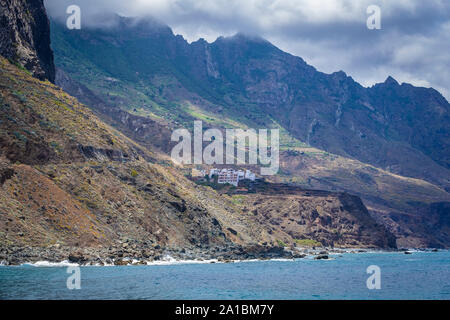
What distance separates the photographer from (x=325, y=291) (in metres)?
63.5

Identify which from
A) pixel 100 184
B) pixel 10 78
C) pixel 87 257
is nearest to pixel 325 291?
pixel 87 257

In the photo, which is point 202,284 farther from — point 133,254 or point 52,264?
point 133,254

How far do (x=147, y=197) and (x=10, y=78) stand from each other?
37.7 m

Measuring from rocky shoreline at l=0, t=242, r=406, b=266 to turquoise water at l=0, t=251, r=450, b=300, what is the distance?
459 cm

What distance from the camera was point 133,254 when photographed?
93.1 m

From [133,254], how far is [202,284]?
28234mm

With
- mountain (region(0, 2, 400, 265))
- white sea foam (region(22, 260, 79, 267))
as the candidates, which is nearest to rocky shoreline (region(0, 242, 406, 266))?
mountain (region(0, 2, 400, 265))

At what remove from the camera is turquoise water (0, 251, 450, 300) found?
5466cm

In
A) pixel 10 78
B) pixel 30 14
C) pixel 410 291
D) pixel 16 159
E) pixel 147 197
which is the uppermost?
pixel 30 14

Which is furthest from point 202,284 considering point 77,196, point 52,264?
point 77,196

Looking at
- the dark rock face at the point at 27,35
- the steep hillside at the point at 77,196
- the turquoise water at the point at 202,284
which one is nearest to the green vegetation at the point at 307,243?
the steep hillside at the point at 77,196

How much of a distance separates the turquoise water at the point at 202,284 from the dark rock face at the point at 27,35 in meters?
69.0

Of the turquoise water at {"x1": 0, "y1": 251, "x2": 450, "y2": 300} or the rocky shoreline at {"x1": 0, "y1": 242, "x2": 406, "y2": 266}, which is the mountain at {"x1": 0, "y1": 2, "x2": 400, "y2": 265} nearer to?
the rocky shoreline at {"x1": 0, "y1": 242, "x2": 406, "y2": 266}
